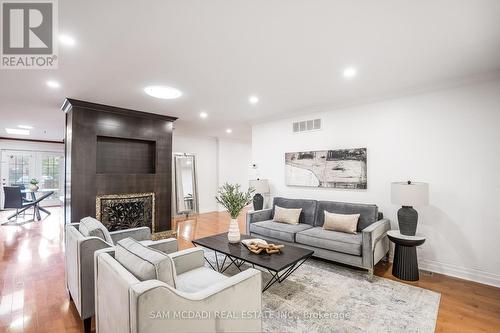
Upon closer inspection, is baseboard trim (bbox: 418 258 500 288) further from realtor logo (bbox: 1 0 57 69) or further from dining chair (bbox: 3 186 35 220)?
dining chair (bbox: 3 186 35 220)

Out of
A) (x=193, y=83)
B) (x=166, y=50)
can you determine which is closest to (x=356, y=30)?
(x=166, y=50)

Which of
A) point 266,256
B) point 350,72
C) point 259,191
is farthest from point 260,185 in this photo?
point 350,72

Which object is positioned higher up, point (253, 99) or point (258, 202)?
point (253, 99)

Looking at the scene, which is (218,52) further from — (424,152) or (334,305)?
(424,152)

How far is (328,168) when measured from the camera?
4.30 metres

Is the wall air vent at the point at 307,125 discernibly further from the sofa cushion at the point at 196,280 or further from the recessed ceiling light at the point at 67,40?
the recessed ceiling light at the point at 67,40

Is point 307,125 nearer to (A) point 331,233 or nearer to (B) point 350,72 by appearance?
(B) point 350,72

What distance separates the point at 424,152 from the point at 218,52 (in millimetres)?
3137

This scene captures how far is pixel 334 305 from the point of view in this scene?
239 centimetres

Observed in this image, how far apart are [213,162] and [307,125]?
13.7ft

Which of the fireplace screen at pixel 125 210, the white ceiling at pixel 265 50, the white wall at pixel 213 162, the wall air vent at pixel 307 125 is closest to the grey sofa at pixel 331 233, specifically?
the wall air vent at pixel 307 125

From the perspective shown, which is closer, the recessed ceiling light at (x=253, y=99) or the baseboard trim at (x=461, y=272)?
the baseboard trim at (x=461, y=272)

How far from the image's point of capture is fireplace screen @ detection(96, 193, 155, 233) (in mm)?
4348

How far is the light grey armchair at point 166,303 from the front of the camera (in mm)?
1186
